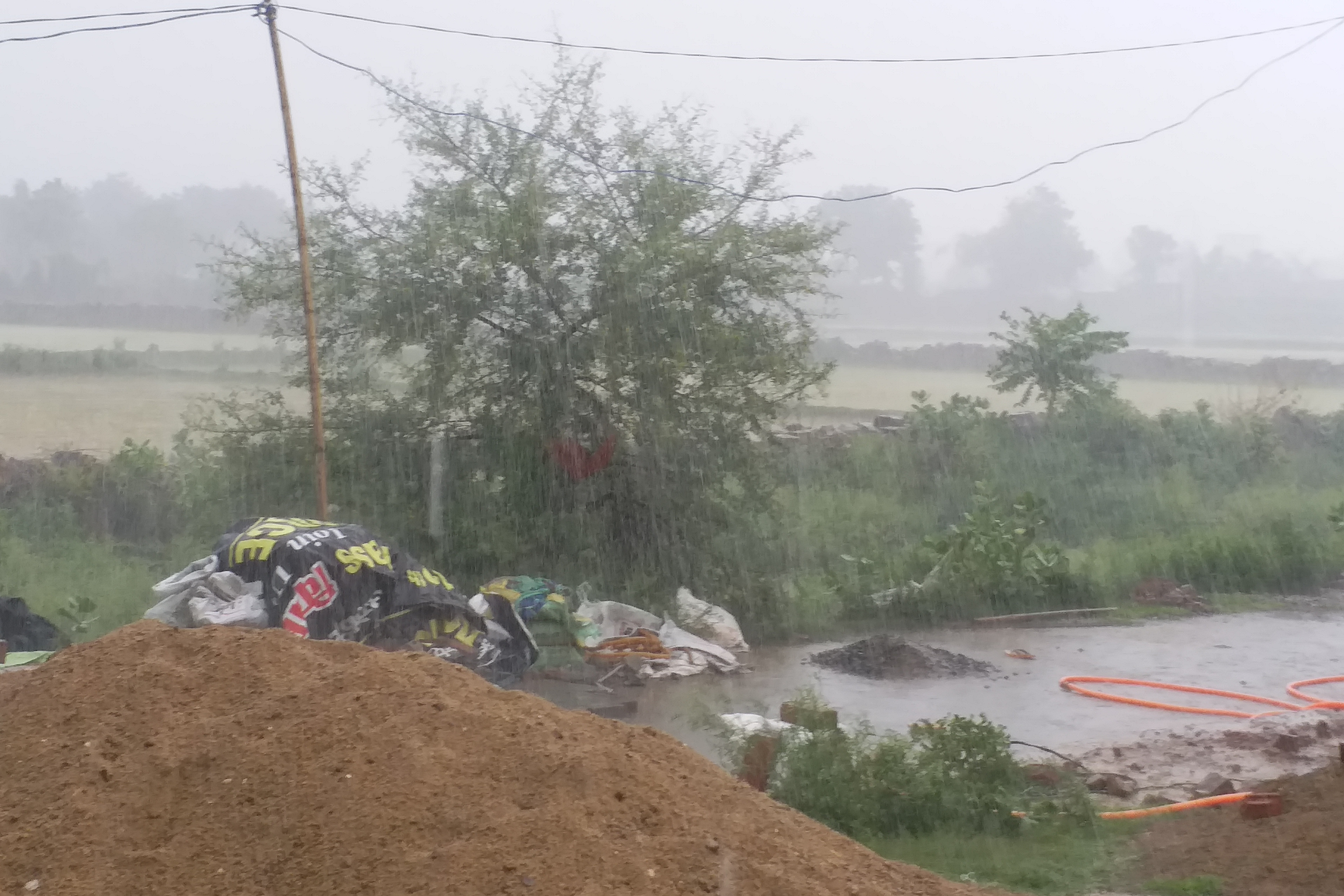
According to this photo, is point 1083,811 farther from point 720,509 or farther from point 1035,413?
point 1035,413

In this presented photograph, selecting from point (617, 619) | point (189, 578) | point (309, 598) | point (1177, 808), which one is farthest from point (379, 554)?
point (1177, 808)

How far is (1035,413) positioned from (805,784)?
1243 cm

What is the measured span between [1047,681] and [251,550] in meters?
5.51

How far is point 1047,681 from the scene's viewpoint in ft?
26.3

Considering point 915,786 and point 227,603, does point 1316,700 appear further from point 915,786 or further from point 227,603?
point 227,603

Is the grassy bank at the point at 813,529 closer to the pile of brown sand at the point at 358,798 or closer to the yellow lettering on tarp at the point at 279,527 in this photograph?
the yellow lettering on tarp at the point at 279,527

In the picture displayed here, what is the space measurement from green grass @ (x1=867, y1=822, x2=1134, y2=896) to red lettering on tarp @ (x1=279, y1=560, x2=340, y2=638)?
11.4 ft

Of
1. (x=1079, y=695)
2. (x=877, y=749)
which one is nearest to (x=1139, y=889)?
(x=877, y=749)

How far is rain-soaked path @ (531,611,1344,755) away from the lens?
274 inches

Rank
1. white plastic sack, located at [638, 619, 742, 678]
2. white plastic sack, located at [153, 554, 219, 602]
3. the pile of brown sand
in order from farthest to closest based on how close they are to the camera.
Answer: white plastic sack, located at [638, 619, 742, 678] < white plastic sack, located at [153, 554, 219, 602] < the pile of brown sand

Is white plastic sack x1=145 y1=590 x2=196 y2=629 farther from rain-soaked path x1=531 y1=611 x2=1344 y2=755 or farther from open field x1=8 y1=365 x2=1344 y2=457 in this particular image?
open field x1=8 y1=365 x2=1344 y2=457

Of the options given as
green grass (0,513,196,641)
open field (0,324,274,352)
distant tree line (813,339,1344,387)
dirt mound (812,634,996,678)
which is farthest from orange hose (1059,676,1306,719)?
open field (0,324,274,352)

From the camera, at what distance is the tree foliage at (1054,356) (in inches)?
623

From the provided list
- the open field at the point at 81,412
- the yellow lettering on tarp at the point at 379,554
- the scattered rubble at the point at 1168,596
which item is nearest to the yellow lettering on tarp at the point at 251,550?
the yellow lettering on tarp at the point at 379,554
